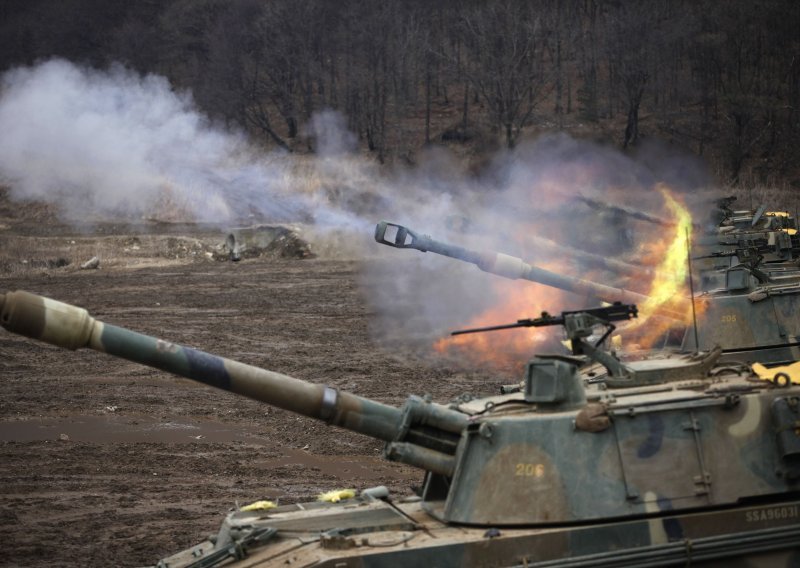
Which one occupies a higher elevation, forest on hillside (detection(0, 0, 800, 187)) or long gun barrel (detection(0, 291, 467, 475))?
forest on hillside (detection(0, 0, 800, 187))

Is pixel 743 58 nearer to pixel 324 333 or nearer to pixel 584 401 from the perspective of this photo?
pixel 324 333

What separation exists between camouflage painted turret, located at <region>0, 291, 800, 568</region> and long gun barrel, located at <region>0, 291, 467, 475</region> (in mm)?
10

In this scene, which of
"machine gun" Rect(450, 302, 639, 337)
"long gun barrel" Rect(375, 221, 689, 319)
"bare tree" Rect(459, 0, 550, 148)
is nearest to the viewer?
"machine gun" Rect(450, 302, 639, 337)

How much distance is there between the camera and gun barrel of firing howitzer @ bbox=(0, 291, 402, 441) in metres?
8.19

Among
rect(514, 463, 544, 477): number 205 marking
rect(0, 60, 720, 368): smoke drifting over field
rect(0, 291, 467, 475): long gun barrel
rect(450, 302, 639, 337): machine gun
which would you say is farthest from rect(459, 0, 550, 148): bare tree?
rect(514, 463, 544, 477): number 205 marking

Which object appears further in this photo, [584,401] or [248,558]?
[584,401]

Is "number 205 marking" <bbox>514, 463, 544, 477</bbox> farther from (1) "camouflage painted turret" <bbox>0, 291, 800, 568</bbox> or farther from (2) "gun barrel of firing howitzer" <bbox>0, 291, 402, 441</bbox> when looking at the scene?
(2) "gun barrel of firing howitzer" <bbox>0, 291, 402, 441</bbox>

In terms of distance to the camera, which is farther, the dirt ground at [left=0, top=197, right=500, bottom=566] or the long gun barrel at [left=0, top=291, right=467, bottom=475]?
the dirt ground at [left=0, top=197, right=500, bottom=566]

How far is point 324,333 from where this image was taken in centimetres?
2441

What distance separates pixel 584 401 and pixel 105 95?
73.2 feet

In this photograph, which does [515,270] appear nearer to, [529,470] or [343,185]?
[529,470]

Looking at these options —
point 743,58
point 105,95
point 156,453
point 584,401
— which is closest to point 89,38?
point 105,95

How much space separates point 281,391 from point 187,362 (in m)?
0.71

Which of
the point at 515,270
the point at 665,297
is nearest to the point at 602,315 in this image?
the point at 665,297
